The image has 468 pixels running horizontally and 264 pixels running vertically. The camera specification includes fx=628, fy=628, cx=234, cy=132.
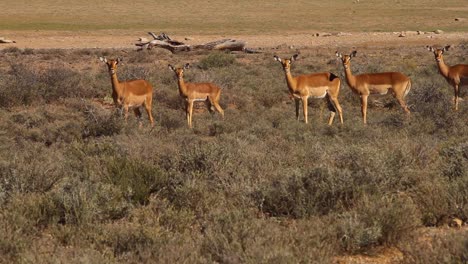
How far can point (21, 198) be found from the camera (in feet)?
22.4

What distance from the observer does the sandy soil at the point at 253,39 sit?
39.0 meters

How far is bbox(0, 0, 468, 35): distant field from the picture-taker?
52688mm

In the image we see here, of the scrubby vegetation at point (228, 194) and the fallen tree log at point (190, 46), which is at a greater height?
the scrubby vegetation at point (228, 194)

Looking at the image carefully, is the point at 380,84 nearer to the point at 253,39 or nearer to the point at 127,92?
the point at 127,92

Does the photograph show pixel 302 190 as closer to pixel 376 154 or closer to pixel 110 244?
pixel 376 154

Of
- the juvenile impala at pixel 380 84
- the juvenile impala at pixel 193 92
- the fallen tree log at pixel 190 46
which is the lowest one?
the fallen tree log at pixel 190 46

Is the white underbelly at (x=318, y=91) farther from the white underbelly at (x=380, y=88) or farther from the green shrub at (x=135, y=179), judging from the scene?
the green shrub at (x=135, y=179)

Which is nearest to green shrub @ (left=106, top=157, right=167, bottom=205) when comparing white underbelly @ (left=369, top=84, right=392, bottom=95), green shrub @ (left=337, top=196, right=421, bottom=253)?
green shrub @ (left=337, top=196, right=421, bottom=253)

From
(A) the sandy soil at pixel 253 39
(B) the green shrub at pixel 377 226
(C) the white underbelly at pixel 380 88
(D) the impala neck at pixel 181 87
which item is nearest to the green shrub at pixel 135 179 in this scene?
(B) the green shrub at pixel 377 226

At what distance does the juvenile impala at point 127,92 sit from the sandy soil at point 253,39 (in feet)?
78.1

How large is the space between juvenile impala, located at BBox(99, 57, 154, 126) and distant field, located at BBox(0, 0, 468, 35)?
113 feet

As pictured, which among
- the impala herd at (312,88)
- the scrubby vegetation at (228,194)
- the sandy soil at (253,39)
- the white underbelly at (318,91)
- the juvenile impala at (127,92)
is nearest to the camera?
the scrubby vegetation at (228,194)

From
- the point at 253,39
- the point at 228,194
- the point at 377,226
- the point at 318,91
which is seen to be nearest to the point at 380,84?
the point at 318,91

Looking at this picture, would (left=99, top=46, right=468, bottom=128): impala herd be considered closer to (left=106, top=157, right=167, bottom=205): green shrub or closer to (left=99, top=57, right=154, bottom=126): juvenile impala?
(left=99, top=57, right=154, bottom=126): juvenile impala
